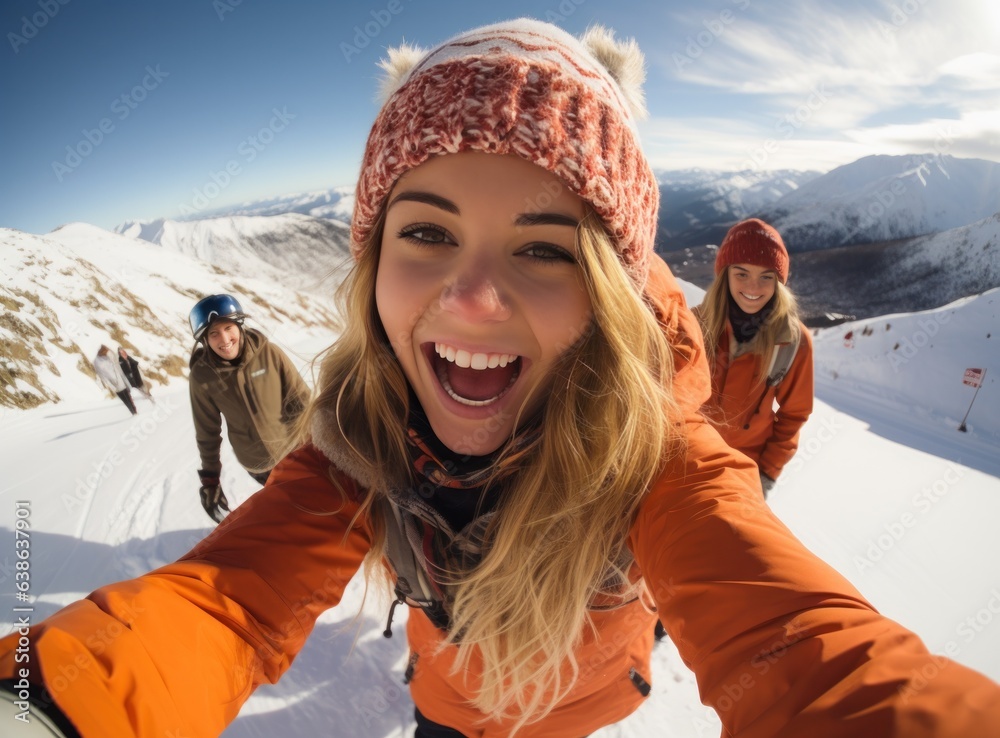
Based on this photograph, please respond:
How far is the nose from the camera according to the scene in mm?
1137

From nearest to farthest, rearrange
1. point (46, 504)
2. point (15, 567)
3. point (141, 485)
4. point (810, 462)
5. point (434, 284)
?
point (434, 284), point (15, 567), point (46, 504), point (141, 485), point (810, 462)

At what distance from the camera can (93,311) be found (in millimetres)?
13969

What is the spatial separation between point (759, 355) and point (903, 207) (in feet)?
355

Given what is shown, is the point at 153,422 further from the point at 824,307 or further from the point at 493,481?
the point at 824,307

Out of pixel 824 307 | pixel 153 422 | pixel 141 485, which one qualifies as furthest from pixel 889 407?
pixel 824 307

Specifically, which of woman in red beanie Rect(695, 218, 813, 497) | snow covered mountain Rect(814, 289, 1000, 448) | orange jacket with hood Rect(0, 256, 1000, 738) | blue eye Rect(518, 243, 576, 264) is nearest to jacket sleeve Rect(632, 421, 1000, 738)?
orange jacket with hood Rect(0, 256, 1000, 738)

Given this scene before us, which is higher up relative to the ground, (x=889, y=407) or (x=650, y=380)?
(x=650, y=380)

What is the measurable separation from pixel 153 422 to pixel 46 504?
3466 mm

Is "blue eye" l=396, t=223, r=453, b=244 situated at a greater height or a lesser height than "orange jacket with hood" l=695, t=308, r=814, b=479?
greater

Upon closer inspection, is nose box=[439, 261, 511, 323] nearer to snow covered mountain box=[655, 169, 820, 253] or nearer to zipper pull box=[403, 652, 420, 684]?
zipper pull box=[403, 652, 420, 684]

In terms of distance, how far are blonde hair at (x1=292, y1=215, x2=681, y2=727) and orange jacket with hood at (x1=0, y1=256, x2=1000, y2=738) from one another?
0.09 meters

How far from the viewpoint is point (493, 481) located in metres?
1.40

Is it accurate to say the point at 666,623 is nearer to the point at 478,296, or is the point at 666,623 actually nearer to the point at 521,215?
the point at 478,296

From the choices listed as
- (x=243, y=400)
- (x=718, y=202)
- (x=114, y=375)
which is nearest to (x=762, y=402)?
(x=243, y=400)
